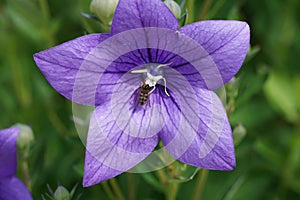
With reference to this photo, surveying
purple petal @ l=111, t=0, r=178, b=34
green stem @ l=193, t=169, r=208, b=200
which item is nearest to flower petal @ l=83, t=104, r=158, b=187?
purple petal @ l=111, t=0, r=178, b=34

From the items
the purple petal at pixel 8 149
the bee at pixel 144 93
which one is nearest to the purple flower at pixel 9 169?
the purple petal at pixel 8 149

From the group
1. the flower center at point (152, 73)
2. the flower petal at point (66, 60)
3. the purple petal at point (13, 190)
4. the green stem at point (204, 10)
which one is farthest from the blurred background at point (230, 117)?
the flower petal at point (66, 60)

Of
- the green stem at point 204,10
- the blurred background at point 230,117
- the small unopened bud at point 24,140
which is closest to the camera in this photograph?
the small unopened bud at point 24,140

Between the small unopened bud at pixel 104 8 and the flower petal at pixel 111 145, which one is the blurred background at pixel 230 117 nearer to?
the small unopened bud at pixel 104 8

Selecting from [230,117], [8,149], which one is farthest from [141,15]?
[230,117]

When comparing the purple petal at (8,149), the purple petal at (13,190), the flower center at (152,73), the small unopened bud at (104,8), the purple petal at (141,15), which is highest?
the purple petal at (141,15)

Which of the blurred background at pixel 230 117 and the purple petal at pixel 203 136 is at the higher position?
the purple petal at pixel 203 136

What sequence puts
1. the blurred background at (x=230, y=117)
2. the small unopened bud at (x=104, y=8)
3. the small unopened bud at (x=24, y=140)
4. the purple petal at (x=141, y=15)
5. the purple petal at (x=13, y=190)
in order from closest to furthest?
the purple petal at (x=141, y=15), the small unopened bud at (x=104, y=8), the purple petal at (x=13, y=190), the small unopened bud at (x=24, y=140), the blurred background at (x=230, y=117)

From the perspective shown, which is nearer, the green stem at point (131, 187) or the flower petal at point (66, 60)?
the flower petal at point (66, 60)
